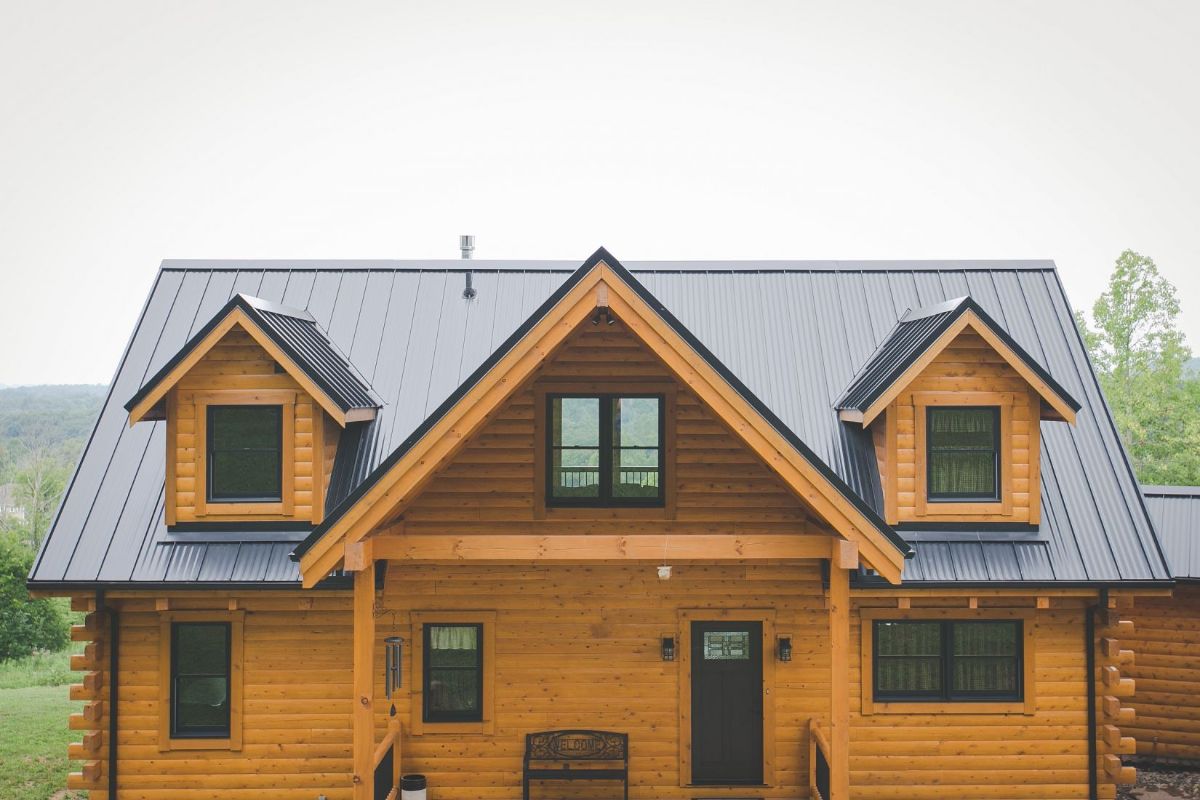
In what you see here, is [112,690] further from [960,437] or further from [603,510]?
[960,437]

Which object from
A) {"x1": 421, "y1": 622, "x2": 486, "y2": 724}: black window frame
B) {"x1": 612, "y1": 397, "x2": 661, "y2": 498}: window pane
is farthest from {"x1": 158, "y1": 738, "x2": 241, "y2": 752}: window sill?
{"x1": 612, "y1": 397, "x2": 661, "y2": 498}: window pane

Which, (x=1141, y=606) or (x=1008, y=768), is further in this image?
(x=1141, y=606)

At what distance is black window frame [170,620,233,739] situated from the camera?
11117mm

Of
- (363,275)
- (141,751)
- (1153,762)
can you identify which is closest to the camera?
(141,751)

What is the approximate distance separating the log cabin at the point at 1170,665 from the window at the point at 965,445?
3.89 meters

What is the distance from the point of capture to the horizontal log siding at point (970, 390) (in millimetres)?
11336

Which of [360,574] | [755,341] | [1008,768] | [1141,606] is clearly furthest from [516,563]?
[1141,606]

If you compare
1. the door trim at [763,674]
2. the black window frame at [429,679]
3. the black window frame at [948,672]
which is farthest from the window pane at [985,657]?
the black window frame at [429,679]

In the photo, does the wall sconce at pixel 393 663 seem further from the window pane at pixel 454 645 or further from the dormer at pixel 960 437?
the dormer at pixel 960 437

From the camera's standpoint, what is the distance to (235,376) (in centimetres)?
1120

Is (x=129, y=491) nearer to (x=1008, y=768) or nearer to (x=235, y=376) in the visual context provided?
(x=235, y=376)

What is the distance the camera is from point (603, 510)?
11.1m

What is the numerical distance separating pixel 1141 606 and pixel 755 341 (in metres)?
7.10

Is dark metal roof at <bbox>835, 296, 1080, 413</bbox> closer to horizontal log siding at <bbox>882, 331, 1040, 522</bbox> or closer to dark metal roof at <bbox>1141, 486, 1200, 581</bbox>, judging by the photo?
horizontal log siding at <bbox>882, 331, 1040, 522</bbox>
